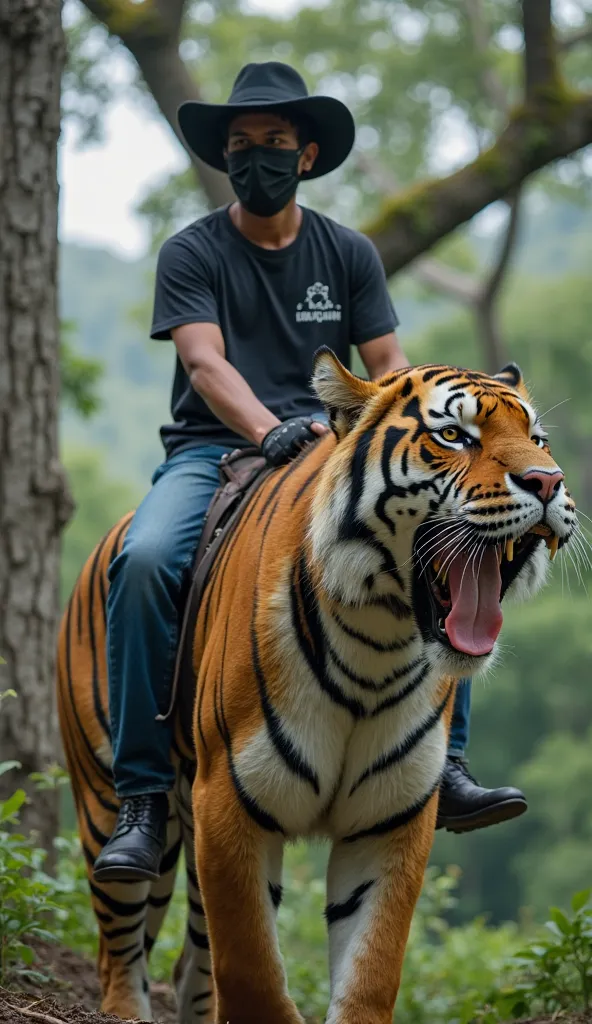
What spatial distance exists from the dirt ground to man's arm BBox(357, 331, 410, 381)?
6.86 ft

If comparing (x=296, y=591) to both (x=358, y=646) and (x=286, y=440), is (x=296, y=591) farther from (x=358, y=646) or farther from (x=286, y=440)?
(x=286, y=440)

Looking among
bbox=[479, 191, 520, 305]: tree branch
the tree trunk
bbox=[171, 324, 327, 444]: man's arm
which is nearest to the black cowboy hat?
bbox=[171, 324, 327, 444]: man's arm

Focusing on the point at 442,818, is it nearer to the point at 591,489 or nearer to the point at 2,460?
the point at 2,460

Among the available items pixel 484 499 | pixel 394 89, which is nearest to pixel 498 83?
pixel 394 89

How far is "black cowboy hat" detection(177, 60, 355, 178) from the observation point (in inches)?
169

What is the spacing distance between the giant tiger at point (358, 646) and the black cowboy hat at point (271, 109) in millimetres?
1303

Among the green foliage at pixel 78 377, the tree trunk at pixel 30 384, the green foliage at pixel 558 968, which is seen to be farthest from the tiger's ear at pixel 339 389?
the green foliage at pixel 78 377

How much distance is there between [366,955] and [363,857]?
0.80 feet

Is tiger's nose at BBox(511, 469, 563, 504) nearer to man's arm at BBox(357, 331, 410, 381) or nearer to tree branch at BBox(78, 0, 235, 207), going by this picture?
man's arm at BBox(357, 331, 410, 381)

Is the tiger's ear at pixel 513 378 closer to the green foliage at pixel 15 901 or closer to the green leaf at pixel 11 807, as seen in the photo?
the green foliage at pixel 15 901

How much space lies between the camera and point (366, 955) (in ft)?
10.9

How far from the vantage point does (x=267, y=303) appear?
4316 mm

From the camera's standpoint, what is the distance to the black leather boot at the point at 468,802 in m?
3.79

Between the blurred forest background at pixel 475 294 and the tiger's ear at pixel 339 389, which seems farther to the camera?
the blurred forest background at pixel 475 294
